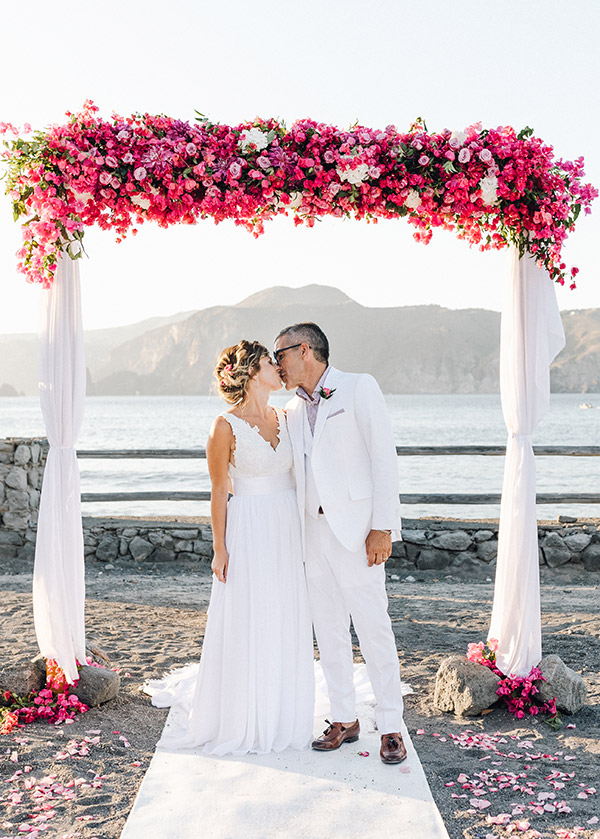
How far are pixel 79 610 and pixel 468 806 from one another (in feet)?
7.97

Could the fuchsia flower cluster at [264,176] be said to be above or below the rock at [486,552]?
above

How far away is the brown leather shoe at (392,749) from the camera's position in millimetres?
3783

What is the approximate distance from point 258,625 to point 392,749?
2.92ft

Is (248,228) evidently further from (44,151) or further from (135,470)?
(135,470)

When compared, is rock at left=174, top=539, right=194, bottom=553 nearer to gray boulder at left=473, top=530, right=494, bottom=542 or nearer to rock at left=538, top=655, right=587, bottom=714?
gray boulder at left=473, top=530, right=494, bottom=542

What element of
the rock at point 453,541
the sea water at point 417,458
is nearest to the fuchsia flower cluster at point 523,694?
the rock at point 453,541

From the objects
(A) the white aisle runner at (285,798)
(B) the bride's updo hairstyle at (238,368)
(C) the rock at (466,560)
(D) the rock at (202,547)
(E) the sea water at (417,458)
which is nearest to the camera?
(A) the white aisle runner at (285,798)

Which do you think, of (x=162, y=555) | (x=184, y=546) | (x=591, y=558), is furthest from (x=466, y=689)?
(x=162, y=555)

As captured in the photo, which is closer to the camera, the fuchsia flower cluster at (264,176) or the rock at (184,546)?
the fuchsia flower cluster at (264,176)

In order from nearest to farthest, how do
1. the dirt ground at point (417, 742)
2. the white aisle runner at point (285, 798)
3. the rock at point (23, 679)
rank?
the white aisle runner at point (285, 798), the dirt ground at point (417, 742), the rock at point (23, 679)

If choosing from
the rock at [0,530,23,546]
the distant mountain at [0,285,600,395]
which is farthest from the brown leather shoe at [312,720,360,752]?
the distant mountain at [0,285,600,395]

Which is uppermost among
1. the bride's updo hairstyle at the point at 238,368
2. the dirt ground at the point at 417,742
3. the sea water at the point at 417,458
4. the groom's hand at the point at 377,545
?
the bride's updo hairstyle at the point at 238,368

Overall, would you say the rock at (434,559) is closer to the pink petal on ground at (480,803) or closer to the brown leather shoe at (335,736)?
the brown leather shoe at (335,736)

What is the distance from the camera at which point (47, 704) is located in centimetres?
443
